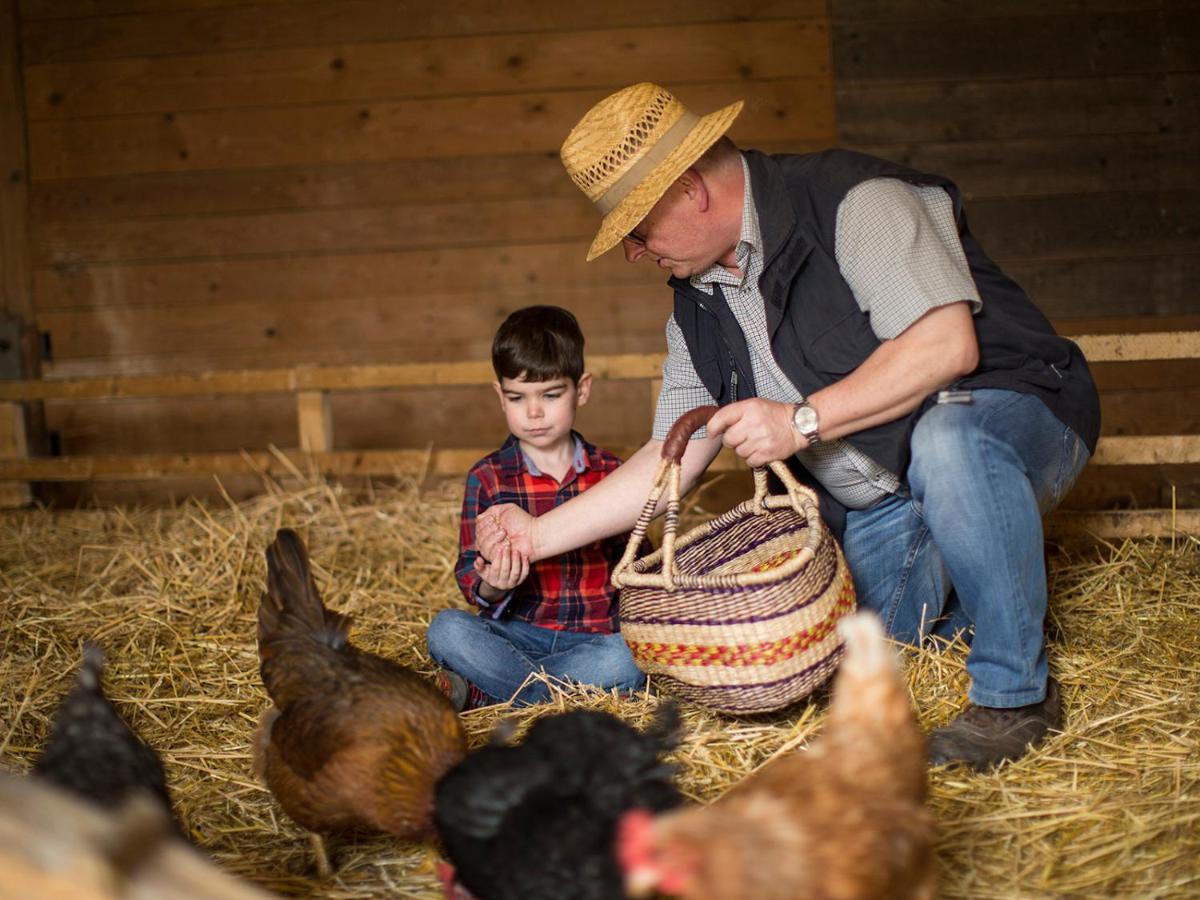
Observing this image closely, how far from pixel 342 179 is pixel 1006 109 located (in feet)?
10.6

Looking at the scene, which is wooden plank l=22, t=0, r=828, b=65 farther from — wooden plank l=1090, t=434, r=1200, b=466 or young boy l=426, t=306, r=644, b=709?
young boy l=426, t=306, r=644, b=709

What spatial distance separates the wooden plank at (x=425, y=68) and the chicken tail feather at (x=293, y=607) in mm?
3402

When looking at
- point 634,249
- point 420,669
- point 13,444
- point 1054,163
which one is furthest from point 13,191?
point 1054,163

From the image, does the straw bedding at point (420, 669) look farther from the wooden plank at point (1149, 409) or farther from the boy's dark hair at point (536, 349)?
the wooden plank at point (1149, 409)

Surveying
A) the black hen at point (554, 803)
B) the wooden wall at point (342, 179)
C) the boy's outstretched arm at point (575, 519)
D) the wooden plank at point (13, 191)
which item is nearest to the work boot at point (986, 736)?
the black hen at point (554, 803)

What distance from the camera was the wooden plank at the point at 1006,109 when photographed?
491cm

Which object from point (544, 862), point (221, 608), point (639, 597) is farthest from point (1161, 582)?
point (221, 608)

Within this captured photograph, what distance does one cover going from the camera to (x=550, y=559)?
291 centimetres

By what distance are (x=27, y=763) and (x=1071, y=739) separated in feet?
7.76

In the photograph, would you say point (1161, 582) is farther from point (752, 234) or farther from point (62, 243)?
point (62, 243)

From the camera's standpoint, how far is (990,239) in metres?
4.97

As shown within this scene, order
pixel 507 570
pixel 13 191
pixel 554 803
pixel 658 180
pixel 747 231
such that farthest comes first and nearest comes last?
pixel 13 191 → pixel 507 570 → pixel 747 231 → pixel 658 180 → pixel 554 803

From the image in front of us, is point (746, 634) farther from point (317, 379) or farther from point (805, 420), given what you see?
point (317, 379)

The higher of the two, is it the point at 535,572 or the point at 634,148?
the point at 634,148
